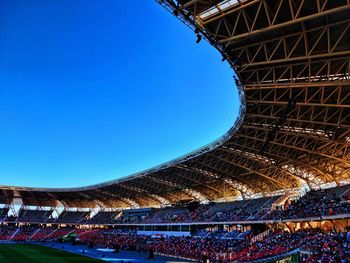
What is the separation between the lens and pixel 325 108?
30766mm

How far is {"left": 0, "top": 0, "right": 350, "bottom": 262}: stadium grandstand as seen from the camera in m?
21.4

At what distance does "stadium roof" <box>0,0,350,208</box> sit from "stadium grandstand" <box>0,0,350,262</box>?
8cm

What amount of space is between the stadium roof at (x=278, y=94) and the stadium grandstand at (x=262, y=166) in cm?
8

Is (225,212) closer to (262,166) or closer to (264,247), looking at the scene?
(262,166)

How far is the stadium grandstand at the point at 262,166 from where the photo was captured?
2139cm

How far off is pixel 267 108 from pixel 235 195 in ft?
133

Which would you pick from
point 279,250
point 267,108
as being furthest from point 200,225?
point 267,108

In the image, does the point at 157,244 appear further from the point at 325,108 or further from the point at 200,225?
the point at 325,108

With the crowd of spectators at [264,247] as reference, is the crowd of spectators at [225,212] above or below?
above

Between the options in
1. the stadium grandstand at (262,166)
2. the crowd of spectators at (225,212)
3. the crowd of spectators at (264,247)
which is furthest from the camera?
the crowd of spectators at (225,212)

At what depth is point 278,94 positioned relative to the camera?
29578 mm

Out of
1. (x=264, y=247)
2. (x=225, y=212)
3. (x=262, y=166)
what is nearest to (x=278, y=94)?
(x=264, y=247)

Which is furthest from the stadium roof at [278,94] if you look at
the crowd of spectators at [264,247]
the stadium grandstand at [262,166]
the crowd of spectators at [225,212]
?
the crowd of spectators at [264,247]

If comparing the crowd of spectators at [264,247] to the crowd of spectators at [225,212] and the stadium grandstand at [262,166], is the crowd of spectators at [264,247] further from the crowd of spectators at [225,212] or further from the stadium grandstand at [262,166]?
the crowd of spectators at [225,212]
